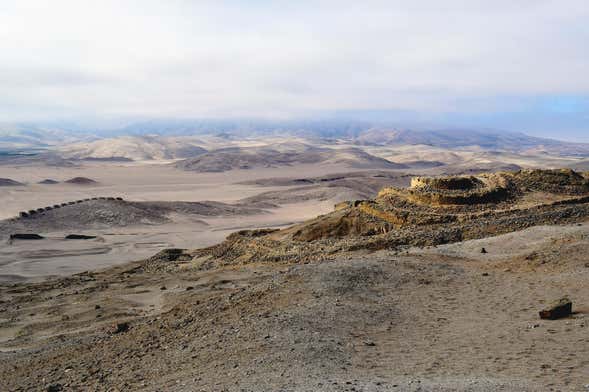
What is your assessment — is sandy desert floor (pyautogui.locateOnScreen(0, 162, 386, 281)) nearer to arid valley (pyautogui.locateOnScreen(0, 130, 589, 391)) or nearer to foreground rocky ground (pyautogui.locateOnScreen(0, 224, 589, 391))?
arid valley (pyautogui.locateOnScreen(0, 130, 589, 391))

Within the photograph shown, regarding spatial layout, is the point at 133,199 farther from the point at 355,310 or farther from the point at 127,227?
the point at 355,310

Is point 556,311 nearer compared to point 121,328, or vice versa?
point 556,311

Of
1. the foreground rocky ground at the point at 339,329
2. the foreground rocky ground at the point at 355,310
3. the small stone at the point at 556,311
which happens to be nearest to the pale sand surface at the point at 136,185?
the foreground rocky ground at the point at 355,310

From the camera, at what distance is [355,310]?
11164mm

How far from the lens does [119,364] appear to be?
31.6ft

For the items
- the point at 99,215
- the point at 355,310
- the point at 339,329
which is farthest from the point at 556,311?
the point at 99,215

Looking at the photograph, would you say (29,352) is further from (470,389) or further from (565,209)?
(565,209)

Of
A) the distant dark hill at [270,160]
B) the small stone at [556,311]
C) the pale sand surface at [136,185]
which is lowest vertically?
the pale sand surface at [136,185]

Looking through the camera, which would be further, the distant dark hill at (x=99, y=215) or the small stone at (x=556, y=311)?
the distant dark hill at (x=99, y=215)

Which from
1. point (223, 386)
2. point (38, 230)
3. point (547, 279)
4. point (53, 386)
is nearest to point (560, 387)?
point (223, 386)

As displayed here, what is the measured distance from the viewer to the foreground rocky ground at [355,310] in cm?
816

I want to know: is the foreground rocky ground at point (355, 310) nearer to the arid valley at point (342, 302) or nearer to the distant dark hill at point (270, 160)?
the arid valley at point (342, 302)

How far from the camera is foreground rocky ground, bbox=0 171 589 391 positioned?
8.16 meters

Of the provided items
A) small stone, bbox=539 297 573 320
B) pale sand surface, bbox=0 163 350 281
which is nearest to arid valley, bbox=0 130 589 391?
small stone, bbox=539 297 573 320
